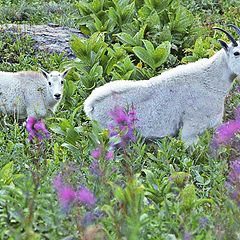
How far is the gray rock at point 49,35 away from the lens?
14.0m

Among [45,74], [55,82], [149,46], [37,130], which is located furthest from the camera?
[149,46]

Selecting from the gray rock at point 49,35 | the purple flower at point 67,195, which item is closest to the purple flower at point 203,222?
the purple flower at point 67,195

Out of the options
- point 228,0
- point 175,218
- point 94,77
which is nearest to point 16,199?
point 175,218

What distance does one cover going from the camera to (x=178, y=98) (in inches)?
376

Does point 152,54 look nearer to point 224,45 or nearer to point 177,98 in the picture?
point 224,45

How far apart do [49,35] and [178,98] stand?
18.1 feet

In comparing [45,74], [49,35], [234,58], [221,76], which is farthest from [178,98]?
[49,35]

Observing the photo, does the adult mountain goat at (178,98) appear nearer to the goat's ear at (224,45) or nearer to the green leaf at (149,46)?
the goat's ear at (224,45)

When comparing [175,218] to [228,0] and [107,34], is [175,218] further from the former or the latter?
[228,0]

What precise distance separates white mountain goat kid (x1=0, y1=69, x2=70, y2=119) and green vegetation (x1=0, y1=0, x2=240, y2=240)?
0.22 metres

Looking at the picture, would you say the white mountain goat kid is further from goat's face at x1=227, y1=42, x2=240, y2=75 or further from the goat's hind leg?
goat's face at x1=227, y1=42, x2=240, y2=75

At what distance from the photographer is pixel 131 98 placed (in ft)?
30.8

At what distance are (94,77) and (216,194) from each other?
5.10 m

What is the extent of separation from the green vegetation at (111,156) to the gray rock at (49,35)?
7.9 inches
